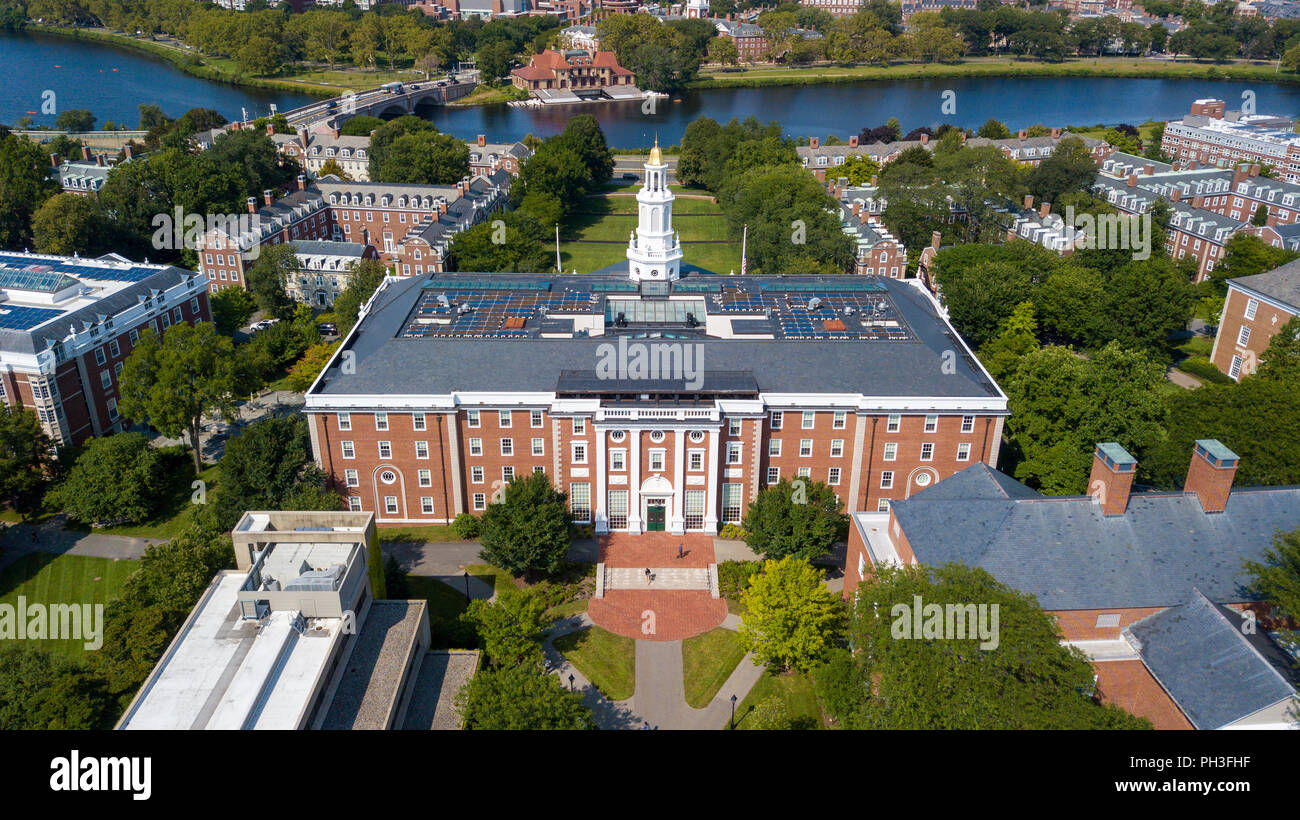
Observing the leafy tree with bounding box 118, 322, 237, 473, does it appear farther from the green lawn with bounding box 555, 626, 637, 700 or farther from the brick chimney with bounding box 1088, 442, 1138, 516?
the brick chimney with bounding box 1088, 442, 1138, 516

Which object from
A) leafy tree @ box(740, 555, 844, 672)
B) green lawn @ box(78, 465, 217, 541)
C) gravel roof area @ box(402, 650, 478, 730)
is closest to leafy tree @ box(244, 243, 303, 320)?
green lawn @ box(78, 465, 217, 541)

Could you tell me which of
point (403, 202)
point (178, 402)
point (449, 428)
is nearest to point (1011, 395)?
point (449, 428)

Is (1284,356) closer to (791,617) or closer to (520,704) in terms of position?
(791,617)

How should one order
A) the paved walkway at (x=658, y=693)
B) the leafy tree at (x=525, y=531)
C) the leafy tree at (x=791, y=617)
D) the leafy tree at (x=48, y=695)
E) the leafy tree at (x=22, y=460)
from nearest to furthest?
the leafy tree at (x=48, y=695) → the paved walkway at (x=658, y=693) → the leafy tree at (x=791, y=617) → the leafy tree at (x=525, y=531) → the leafy tree at (x=22, y=460)

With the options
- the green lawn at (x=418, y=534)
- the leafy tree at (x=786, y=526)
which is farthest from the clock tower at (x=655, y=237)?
the leafy tree at (x=786, y=526)

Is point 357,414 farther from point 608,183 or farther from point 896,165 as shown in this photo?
point 608,183

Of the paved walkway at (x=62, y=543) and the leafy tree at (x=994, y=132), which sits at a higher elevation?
the leafy tree at (x=994, y=132)

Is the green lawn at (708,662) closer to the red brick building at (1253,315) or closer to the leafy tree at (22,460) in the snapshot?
the leafy tree at (22,460)

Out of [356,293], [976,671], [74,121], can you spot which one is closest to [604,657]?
[976,671]
